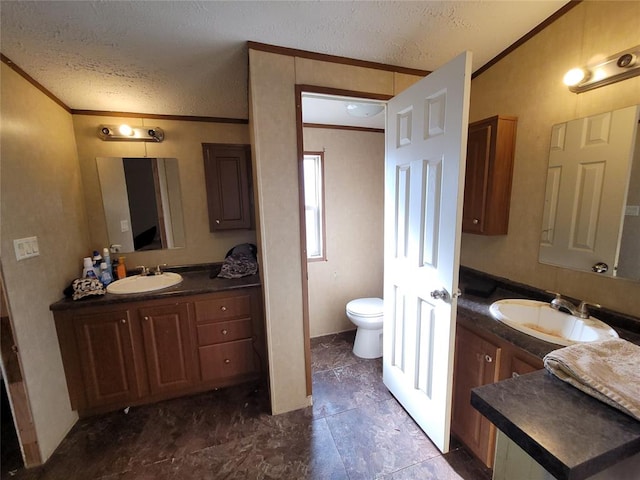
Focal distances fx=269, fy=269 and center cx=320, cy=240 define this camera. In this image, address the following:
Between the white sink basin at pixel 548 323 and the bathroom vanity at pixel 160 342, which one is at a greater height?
the white sink basin at pixel 548 323

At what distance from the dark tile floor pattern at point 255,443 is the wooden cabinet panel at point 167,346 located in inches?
6.6

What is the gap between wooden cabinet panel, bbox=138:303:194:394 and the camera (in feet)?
6.04

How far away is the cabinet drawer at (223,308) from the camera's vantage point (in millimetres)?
1920

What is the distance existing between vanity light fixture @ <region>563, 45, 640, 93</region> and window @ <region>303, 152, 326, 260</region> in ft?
5.85

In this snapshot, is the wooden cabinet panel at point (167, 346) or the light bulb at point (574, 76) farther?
the wooden cabinet panel at point (167, 346)

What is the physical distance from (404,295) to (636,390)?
3.58 ft

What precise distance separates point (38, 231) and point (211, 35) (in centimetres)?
149

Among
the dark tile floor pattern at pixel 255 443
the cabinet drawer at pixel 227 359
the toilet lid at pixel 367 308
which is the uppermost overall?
the toilet lid at pixel 367 308

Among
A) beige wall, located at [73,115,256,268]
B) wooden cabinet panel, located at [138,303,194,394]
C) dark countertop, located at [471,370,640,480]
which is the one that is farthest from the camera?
beige wall, located at [73,115,256,268]

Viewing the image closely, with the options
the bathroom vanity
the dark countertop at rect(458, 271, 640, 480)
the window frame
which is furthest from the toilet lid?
the dark countertop at rect(458, 271, 640, 480)

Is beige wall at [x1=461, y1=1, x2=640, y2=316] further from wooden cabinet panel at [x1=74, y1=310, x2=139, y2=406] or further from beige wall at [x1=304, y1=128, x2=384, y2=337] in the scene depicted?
wooden cabinet panel at [x1=74, y1=310, x2=139, y2=406]

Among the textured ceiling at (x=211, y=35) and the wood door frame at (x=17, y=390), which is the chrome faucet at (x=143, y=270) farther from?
the textured ceiling at (x=211, y=35)

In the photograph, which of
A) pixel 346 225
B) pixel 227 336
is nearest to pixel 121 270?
pixel 227 336

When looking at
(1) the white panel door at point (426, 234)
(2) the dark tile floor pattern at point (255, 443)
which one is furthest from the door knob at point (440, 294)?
(2) the dark tile floor pattern at point (255, 443)
